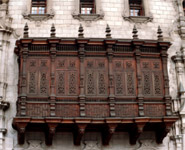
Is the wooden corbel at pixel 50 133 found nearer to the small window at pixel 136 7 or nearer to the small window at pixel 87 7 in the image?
the small window at pixel 87 7

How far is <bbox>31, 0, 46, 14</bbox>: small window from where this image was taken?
651 inches

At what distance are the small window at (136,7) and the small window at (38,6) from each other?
155 inches

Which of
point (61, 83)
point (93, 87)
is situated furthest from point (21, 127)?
point (93, 87)

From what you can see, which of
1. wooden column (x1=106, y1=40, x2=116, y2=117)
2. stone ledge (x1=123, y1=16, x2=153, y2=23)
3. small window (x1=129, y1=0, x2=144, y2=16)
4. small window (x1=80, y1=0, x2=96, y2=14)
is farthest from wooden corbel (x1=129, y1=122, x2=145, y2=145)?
small window (x1=80, y1=0, x2=96, y2=14)

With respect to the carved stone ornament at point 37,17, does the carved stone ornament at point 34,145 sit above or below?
below

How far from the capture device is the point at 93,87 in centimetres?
1391

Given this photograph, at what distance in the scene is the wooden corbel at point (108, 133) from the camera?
13.4 m

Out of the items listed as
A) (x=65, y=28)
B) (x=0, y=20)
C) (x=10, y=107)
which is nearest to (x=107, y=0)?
(x=65, y=28)

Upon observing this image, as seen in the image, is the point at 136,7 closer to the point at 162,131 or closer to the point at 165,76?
the point at 165,76

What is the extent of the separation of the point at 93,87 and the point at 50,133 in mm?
2309

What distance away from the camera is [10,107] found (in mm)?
14398

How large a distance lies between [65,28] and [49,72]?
107 inches

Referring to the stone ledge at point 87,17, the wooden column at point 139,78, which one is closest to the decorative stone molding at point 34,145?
the wooden column at point 139,78

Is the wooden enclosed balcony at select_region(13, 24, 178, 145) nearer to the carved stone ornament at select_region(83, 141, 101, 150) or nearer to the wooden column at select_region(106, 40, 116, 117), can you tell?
the wooden column at select_region(106, 40, 116, 117)
